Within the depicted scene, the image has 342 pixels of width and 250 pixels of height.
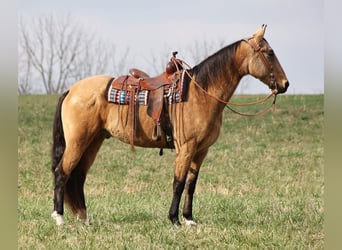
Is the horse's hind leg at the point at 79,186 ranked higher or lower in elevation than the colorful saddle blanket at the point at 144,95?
lower

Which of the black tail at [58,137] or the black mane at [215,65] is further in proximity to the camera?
the black tail at [58,137]

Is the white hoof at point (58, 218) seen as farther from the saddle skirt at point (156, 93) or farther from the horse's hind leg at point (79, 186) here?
the saddle skirt at point (156, 93)

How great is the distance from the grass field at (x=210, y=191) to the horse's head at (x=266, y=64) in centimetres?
129

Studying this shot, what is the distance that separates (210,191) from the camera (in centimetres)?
697

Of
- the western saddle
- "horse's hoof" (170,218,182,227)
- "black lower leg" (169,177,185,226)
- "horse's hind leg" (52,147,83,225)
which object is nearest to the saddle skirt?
the western saddle

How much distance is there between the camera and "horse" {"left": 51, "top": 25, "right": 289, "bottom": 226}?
4305mm

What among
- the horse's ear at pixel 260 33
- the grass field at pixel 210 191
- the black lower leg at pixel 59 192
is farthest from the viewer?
the black lower leg at pixel 59 192

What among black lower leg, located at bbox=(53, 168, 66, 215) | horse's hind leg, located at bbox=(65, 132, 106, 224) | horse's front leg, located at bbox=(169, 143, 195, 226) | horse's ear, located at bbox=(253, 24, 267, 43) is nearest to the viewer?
horse's ear, located at bbox=(253, 24, 267, 43)

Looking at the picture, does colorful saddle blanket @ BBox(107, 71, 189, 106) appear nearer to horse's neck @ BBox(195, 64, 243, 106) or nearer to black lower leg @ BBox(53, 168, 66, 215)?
horse's neck @ BBox(195, 64, 243, 106)

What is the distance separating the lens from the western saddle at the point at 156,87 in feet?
14.5

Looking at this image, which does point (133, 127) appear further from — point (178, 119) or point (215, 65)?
point (215, 65)

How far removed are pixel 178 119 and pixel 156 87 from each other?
38 centimetres

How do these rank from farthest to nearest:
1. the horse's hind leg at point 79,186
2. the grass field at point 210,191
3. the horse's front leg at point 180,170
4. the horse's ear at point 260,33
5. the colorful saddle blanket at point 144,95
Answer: the horse's hind leg at point 79,186 → the colorful saddle blanket at point 144,95 → the horse's front leg at point 180,170 → the horse's ear at point 260,33 → the grass field at point 210,191

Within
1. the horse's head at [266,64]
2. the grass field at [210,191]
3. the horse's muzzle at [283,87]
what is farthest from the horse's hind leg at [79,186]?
the horse's muzzle at [283,87]
